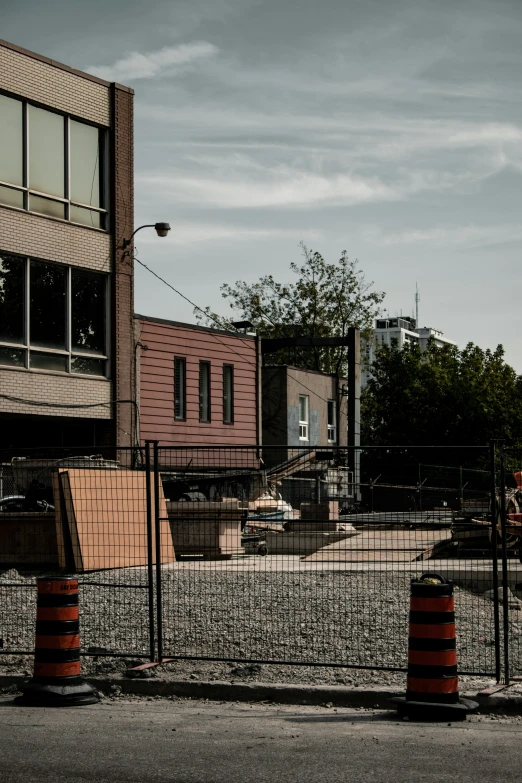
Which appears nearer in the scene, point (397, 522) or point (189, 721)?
point (189, 721)

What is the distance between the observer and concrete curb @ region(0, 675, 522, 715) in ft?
26.1

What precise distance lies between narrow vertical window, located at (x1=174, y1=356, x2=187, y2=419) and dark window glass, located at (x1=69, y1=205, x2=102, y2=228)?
562cm

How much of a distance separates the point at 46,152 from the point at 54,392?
5.35 meters

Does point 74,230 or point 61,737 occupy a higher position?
point 74,230

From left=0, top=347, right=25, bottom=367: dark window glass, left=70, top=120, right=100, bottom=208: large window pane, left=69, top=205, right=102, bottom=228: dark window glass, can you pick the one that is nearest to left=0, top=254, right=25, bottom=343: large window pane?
left=0, top=347, right=25, bottom=367: dark window glass

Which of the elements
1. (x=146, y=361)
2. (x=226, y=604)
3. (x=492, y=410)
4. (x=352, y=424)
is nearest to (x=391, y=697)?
(x=226, y=604)

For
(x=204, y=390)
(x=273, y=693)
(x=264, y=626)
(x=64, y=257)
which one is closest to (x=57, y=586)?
(x=273, y=693)

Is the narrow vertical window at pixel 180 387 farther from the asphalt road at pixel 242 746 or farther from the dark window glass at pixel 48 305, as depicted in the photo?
the asphalt road at pixel 242 746

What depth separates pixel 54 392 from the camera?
22.6 m

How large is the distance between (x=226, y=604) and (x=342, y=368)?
52459 mm

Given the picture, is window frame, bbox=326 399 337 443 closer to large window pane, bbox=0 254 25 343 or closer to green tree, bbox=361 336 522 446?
green tree, bbox=361 336 522 446

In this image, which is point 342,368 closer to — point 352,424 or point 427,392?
point 427,392

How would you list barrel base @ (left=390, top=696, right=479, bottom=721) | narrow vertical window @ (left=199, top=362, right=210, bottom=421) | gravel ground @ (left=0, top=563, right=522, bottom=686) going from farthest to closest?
narrow vertical window @ (left=199, top=362, right=210, bottom=421) < gravel ground @ (left=0, top=563, right=522, bottom=686) < barrel base @ (left=390, top=696, right=479, bottom=721)

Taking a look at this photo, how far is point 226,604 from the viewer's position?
40.3 ft
